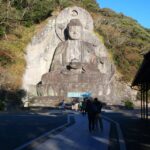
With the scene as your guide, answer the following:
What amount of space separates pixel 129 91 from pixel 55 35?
41.0 ft

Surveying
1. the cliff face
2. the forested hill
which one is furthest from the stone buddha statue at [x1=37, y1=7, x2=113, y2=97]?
the forested hill

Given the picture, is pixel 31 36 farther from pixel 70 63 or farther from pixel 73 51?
pixel 70 63

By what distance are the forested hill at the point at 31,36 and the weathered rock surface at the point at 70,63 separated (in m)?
1.79

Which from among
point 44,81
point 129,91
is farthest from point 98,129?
point 129,91

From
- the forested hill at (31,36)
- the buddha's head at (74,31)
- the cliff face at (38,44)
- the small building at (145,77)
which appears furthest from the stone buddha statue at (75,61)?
the small building at (145,77)

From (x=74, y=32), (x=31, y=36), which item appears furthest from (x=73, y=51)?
(x=31, y=36)

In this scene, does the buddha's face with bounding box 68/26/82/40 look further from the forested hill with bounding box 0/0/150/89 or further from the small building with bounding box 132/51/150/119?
the small building with bounding box 132/51/150/119

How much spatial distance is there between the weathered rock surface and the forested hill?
179 centimetres

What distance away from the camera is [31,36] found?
5959 centimetres

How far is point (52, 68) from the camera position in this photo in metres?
55.9

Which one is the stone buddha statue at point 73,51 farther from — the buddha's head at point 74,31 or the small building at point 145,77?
the small building at point 145,77

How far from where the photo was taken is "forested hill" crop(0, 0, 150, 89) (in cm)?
5394

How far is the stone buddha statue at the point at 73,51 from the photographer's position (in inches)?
2183

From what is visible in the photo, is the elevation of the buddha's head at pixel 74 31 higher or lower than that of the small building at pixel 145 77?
higher
